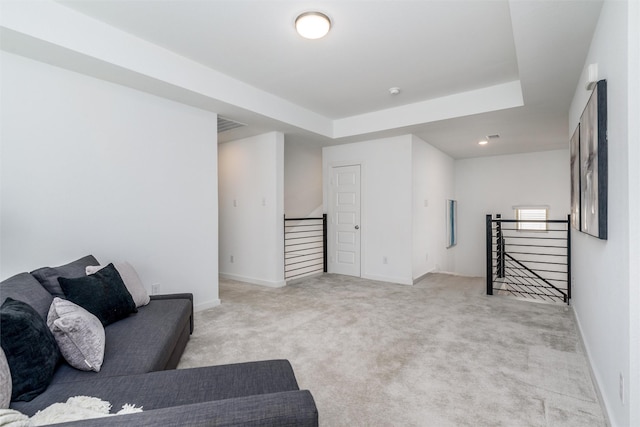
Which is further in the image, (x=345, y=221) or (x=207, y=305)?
(x=345, y=221)

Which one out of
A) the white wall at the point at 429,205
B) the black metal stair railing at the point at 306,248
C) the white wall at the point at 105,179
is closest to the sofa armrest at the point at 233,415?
the white wall at the point at 105,179

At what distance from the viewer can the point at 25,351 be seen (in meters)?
1.31

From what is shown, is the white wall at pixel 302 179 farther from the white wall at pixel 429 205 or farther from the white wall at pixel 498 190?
the white wall at pixel 498 190

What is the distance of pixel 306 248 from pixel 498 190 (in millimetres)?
4479

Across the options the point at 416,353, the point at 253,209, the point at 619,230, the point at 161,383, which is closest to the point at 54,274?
the point at 161,383

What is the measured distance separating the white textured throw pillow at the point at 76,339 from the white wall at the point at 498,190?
7285mm

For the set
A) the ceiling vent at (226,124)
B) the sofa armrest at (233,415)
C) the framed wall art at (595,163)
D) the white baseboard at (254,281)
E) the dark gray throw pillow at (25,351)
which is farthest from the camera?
the white baseboard at (254,281)

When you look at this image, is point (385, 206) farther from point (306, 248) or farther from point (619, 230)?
point (619, 230)

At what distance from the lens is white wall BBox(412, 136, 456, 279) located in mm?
5203

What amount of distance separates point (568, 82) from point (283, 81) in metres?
2.86

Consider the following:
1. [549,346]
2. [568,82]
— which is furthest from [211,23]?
[549,346]

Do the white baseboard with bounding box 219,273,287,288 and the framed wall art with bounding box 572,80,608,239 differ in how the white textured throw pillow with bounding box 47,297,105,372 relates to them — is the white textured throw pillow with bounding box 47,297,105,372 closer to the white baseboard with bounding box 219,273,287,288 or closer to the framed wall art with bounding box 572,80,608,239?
the framed wall art with bounding box 572,80,608,239

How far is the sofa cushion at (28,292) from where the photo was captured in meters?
1.65

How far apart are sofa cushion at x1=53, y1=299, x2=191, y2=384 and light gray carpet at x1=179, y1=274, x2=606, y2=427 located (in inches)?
15.6
